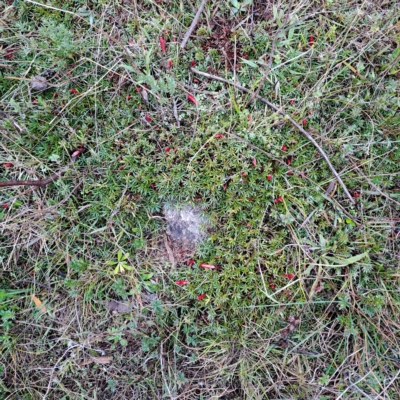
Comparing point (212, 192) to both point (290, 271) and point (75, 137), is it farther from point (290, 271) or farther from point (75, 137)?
point (75, 137)

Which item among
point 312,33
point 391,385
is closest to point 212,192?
point 312,33

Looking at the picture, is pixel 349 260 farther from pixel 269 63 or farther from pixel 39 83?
pixel 39 83

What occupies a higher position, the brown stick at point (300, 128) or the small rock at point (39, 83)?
the brown stick at point (300, 128)

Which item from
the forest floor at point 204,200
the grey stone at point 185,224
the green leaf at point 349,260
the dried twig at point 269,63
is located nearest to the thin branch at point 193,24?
the forest floor at point 204,200

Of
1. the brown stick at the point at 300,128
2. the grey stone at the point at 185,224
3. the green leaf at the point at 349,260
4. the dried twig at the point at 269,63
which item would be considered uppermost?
the dried twig at the point at 269,63

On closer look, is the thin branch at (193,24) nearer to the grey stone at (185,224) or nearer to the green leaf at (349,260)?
the grey stone at (185,224)

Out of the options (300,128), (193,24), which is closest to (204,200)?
(300,128)

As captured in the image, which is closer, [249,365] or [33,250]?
[249,365]
